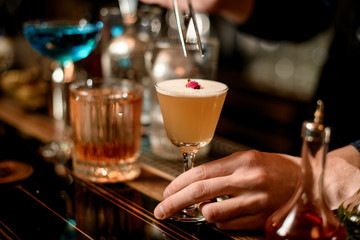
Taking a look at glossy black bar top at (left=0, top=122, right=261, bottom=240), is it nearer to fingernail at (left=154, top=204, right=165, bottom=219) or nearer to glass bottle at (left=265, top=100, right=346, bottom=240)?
fingernail at (left=154, top=204, right=165, bottom=219)

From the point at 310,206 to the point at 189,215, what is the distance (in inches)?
11.3

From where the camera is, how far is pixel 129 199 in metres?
1.01

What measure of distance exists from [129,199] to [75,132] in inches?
10.2

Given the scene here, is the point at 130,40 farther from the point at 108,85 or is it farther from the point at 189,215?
the point at 189,215

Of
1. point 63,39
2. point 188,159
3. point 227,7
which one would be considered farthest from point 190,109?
point 227,7

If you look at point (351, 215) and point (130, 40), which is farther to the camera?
point (130, 40)

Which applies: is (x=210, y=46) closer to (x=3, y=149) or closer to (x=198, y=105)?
(x=198, y=105)

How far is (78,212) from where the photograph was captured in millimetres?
935

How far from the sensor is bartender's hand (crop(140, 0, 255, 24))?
4.91 ft

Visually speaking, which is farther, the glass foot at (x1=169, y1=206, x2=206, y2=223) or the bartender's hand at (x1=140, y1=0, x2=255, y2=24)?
the bartender's hand at (x1=140, y1=0, x2=255, y2=24)

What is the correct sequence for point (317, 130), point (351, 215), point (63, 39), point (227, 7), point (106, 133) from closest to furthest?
point (317, 130)
point (351, 215)
point (106, 133)
point (63, 39)
point (227, 7)

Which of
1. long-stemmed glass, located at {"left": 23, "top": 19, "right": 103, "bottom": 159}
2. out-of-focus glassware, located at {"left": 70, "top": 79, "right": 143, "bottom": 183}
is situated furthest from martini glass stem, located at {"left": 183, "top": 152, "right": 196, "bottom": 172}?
long-stemmed glass, located at {"left": 23, "top": 19, "right": 103, "bottom": 159}

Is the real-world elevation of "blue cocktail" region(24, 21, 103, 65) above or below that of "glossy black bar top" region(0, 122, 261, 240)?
above

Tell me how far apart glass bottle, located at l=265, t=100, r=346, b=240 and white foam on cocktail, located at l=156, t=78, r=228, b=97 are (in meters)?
0.21
